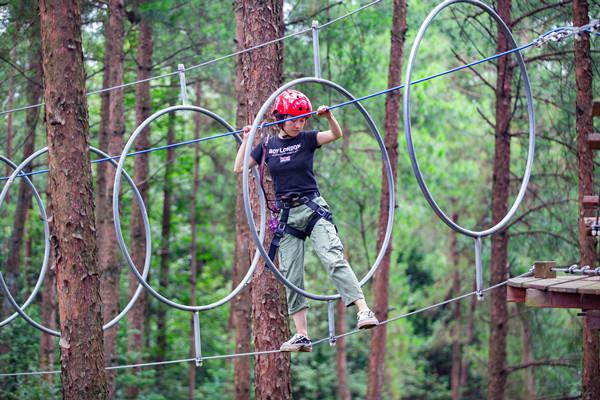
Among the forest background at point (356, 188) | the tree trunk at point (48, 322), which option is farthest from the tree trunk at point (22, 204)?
the tree trunk at point (48, 322)

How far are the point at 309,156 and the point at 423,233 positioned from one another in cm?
1830

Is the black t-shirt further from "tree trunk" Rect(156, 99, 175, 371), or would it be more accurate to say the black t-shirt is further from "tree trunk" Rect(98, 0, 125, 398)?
"tree trunk" Rect(156, 99, 175, 371)

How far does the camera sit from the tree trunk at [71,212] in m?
6.75

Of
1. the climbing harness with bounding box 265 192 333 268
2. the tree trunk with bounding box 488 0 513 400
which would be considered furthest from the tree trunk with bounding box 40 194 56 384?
the climbing harness with bounding box 265 192 333 268

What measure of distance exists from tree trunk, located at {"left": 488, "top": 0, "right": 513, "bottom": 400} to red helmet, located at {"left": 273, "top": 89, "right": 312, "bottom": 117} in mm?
6653

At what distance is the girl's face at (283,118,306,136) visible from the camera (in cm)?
608

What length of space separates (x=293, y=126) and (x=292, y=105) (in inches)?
6.2

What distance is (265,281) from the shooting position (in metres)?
7.90

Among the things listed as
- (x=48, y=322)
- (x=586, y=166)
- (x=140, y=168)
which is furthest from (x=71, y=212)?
(x=48, y=322)

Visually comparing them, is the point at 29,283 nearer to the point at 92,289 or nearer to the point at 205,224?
the point at 205,224

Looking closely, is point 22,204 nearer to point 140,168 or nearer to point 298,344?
point 140,168

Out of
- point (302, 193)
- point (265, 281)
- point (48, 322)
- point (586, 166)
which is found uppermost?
point (586, 166)

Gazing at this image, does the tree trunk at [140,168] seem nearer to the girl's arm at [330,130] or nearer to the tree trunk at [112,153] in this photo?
the tree trunk at [112,153]

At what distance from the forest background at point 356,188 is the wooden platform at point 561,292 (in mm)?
4807
